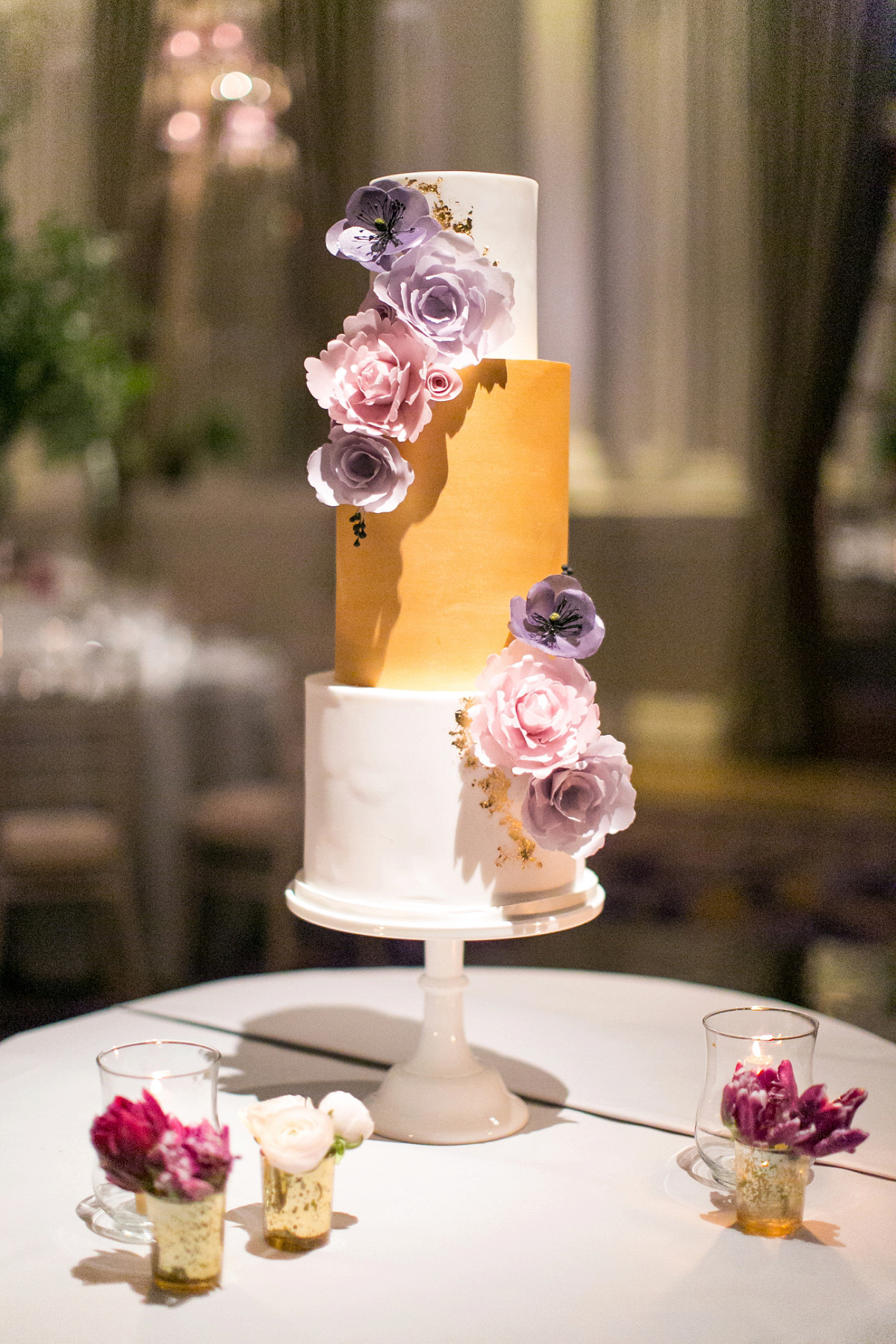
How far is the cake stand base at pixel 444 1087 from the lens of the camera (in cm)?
143

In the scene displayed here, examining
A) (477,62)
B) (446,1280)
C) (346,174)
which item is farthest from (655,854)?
(446,1280)

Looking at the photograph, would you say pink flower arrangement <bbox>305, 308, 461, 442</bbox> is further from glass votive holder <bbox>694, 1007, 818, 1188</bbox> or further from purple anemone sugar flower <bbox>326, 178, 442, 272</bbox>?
glass votive holder <bbox>694, 1007, 818, 1188</bbox>

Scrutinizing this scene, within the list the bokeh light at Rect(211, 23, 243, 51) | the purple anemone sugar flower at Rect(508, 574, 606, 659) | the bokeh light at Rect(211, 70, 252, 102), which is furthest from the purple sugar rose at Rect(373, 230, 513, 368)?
the bokeh light at Rect(211, 70, 252, 102)

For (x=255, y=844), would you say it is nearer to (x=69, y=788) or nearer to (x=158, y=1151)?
(x=69, y=788)

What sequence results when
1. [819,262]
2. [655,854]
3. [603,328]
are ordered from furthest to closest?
1. [603,328]
2. [819,262]
3. [655,854]

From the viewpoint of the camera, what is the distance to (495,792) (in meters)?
1.36

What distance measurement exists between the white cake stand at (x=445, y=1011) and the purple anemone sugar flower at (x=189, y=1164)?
1.01ft

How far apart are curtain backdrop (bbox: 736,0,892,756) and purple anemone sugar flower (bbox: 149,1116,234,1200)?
4.89 meters

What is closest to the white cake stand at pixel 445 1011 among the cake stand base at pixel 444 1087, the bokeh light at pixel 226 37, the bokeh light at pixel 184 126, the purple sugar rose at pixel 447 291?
the cake stand base at pixel 444 1087

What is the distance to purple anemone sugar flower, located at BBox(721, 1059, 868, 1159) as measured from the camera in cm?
115

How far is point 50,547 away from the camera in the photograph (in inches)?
271

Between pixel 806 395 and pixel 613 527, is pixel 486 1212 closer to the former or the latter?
pixel 806 395

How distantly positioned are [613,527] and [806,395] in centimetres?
113

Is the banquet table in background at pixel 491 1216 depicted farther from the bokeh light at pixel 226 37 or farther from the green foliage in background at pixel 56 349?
the bokeh light at pixel 226 37
